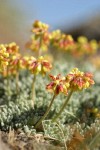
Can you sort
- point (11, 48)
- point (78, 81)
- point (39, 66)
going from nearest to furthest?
point (78, 81), point (39, 66), point (11, 48)

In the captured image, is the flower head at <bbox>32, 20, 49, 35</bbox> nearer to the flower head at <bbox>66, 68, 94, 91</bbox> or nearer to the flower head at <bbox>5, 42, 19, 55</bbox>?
the flower head at <bbox>5, 42, 19, 55</bbox>

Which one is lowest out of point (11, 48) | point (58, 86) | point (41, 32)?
point (58, 86)

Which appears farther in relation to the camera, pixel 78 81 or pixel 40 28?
pixel 40 28

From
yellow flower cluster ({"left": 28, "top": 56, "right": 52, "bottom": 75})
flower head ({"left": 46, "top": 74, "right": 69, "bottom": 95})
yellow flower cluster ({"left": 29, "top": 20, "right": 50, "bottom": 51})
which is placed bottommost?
flower head ({"left": 46, "top": 74, "right": 69, "bottom": 95})

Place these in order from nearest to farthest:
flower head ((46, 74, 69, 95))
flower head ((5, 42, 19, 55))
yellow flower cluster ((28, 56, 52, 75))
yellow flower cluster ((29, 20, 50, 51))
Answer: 1. flower head ((46, 74, 69, 95))
2. yellow flower cluster ((28, 56, 52, 75))
3. flower head ((5, 42, 19, 55))
4. yellow flower cluster ((29, 20, 50, 51))

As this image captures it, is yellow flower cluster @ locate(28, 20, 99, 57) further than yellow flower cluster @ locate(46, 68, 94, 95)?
Yes

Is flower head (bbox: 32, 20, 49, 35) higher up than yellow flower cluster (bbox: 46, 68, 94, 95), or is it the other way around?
flower head (bbox: 32, 20, 49, 35)

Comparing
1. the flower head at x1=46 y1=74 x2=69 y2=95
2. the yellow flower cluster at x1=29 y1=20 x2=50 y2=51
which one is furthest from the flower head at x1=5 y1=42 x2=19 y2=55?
the flower head at x1=46 y1=74 x2=69 y2=95

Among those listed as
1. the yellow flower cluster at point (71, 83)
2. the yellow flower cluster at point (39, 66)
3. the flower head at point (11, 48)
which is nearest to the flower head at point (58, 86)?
the yellow flower cluster at point (71, 83)

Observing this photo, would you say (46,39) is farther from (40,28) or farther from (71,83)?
(71,83)

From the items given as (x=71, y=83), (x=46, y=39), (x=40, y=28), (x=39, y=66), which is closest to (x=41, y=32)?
(x=40, y=28)

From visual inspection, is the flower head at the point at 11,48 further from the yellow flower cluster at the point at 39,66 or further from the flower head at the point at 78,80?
the flower head at the point at 78,80

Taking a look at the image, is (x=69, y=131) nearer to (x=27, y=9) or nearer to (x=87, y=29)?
(x=87, y=29)
